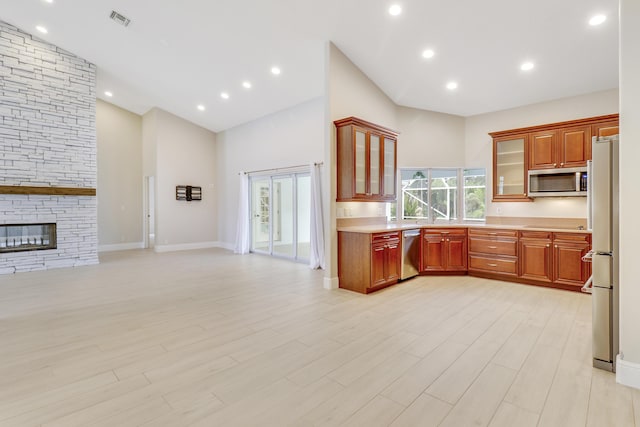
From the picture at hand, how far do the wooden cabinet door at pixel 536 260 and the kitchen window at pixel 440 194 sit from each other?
1.24 meters

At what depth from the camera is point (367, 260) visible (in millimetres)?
4586

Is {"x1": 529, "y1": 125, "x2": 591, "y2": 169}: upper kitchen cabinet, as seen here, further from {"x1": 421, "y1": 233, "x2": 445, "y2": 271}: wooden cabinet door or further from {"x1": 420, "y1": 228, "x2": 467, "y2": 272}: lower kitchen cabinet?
{"x1": 421, "y1": 233, "x2": 445, "y2": 271}: wooden cabinet door

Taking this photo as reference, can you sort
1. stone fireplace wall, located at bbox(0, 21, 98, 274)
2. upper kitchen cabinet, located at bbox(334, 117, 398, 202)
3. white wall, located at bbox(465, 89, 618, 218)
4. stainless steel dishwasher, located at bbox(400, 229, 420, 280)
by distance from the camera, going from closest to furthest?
upper kitchen cabinet, located at bbox(334, 117, 398, 202), white wall, located at bbox(465, 89, 618, 218), stainless steel dishwasher, located at bbox(400, 229, 420, 280), stone fireplace wall, located at bbox(0, 21, 98, 274)

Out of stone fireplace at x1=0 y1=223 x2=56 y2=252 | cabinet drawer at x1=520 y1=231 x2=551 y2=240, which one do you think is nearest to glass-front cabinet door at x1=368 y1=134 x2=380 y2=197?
cabinet drawer at x1=520 y1=231 x2=551 y2=240

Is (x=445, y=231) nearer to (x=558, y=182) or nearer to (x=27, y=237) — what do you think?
(x=558, y=182)

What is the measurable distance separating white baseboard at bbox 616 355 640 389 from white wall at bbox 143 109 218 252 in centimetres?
919

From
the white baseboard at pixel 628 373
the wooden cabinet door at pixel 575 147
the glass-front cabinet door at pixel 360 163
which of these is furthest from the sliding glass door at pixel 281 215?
the white baseboard at pixel 628 373

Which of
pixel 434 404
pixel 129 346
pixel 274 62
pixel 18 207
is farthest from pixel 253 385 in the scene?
pixel 18 207

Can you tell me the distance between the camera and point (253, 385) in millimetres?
2287

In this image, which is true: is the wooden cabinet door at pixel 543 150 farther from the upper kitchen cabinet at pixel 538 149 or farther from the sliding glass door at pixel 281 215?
the sliding glass door at pixel 281 215

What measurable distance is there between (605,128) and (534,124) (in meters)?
1.01

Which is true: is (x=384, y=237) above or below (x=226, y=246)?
above

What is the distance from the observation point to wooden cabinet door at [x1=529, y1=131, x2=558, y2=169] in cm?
511

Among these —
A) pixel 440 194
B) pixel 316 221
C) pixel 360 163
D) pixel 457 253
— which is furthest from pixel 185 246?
pixel 457 253
